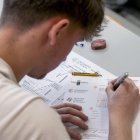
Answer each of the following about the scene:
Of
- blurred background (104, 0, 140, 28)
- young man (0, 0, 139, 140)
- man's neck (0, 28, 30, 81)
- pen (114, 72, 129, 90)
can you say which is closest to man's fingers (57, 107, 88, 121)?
young man (0, 0, 139, 140)

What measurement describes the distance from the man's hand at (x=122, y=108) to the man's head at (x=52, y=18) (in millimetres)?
234

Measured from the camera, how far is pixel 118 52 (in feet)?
3.88

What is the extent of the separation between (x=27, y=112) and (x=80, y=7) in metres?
0.31

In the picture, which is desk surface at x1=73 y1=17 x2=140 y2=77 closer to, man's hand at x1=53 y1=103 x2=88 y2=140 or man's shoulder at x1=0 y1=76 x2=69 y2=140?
man's hand at x1=53 y1=103 x2=88 y2=140

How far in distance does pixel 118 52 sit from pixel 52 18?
1.54 ft

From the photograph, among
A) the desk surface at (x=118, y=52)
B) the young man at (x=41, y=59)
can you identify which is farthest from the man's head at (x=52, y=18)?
the desk surface at (x=118, y=52)

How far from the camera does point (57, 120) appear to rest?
0.66 meters

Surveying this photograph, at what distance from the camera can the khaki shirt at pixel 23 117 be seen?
0.61 metres

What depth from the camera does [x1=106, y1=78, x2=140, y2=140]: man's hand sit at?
2.91 feet

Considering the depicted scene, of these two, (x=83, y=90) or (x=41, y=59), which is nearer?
(x=41, y=59)

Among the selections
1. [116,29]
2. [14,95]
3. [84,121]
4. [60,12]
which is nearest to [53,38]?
[60,12]

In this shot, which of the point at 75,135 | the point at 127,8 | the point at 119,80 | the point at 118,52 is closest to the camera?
the point at 75,135

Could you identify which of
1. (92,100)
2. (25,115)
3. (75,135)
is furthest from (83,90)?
(25,115)

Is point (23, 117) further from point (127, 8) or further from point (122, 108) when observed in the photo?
point (127, 8)
